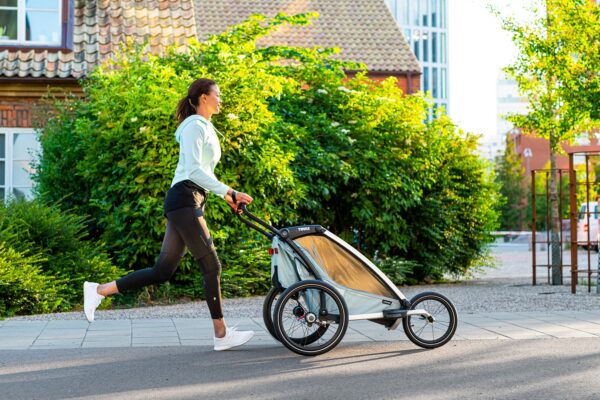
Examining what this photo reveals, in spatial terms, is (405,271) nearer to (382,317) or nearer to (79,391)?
(382,317)

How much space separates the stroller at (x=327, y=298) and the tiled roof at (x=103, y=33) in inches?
418

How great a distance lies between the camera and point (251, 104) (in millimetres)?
13219

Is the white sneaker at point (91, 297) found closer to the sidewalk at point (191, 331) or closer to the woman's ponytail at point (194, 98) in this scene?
the sidewalk at point (191, 331)

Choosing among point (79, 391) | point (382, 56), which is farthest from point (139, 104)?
point (382, 56)

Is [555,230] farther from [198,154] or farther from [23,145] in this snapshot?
[198,154]

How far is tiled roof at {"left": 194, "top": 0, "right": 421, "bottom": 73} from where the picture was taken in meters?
35.6

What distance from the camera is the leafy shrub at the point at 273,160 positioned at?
1294 cm

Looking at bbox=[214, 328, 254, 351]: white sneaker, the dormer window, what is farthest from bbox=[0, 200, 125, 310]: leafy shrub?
the dormer window

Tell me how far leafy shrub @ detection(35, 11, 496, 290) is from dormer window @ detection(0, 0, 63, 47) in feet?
13.4

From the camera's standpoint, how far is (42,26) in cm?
1912

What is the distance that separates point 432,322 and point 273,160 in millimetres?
5561

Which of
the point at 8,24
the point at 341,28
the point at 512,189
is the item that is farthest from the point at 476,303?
the point at 512,189

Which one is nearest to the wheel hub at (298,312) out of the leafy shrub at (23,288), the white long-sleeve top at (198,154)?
the white long-sleeve top at (198,154)

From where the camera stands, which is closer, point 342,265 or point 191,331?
point 342,265
